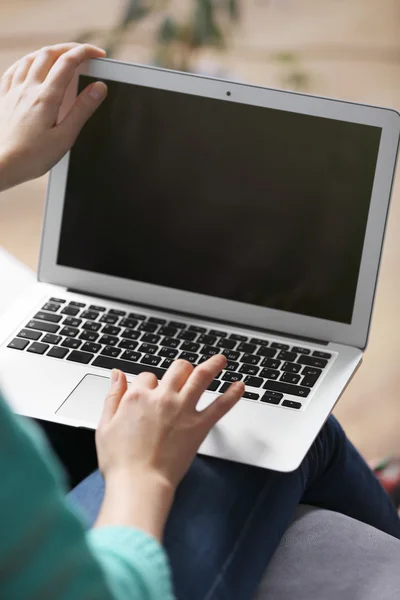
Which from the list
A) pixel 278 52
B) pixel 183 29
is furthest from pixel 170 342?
pixel 278 52

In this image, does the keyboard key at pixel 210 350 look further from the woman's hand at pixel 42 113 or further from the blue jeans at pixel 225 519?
the woman's hand at pixel 42 113

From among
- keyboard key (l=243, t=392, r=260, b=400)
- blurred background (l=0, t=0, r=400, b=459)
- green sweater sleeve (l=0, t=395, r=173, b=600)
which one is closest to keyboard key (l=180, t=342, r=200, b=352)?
keyboard key (l=243, t=392, r=260, b=400)

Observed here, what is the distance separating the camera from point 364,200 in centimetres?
90

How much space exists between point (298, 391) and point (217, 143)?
30 cm

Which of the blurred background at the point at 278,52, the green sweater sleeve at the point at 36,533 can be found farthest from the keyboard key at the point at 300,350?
the blurred background at the point at 278,52

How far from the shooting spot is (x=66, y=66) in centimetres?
91

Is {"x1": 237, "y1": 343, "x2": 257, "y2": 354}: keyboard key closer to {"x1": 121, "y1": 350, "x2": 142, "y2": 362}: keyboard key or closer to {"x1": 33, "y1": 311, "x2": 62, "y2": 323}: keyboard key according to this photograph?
{"x1": 121, "y1": 350, "x2": 142, "y2": 362}: keyboard key

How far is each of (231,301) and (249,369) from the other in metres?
0.11

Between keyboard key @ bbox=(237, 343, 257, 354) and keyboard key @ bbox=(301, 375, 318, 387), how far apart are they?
7 centimetres

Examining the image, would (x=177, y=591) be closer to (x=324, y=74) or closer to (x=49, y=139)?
(x=49, y=139)

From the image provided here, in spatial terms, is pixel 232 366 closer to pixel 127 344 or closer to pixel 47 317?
pixel 127 344

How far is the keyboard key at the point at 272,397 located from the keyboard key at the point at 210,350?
0.31ft

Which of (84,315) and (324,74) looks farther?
(324,74)

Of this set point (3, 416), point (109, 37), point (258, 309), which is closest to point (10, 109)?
point (258, 309)
